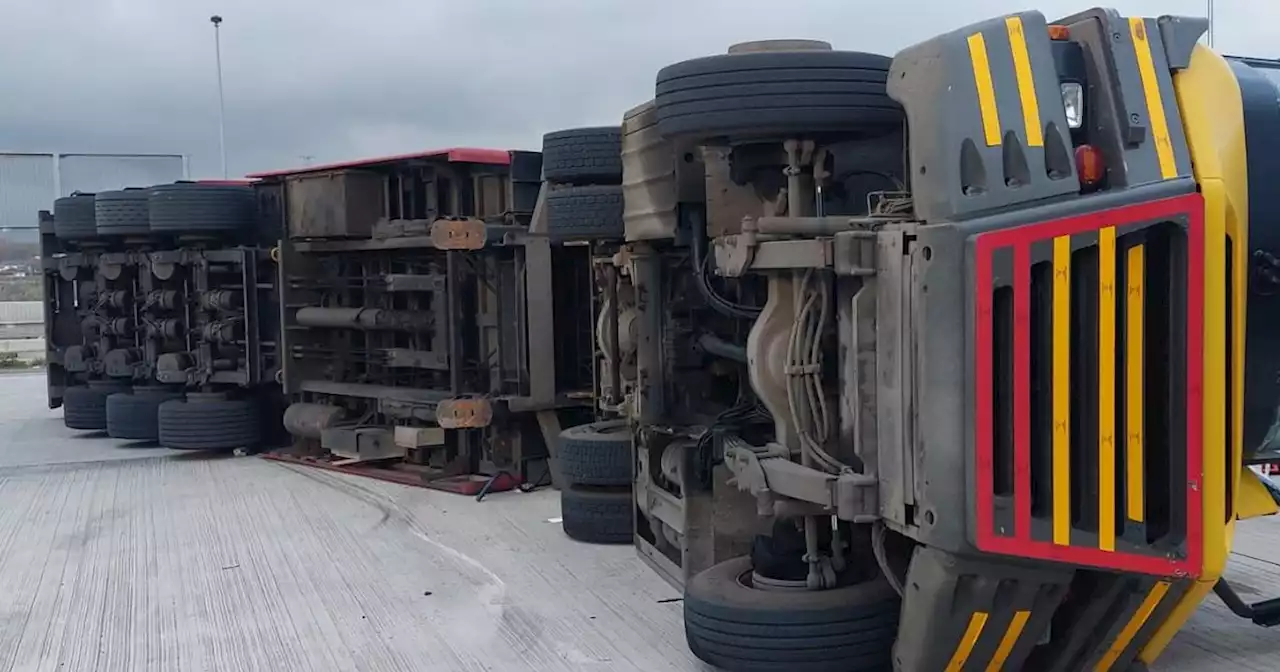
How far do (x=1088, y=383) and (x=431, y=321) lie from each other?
5.87m

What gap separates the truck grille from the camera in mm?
3230

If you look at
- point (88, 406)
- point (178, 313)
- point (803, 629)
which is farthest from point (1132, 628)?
point (88, 406)

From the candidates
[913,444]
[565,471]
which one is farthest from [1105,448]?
[565,471]

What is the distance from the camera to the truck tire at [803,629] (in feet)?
12.9

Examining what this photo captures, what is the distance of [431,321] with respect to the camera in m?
8.50

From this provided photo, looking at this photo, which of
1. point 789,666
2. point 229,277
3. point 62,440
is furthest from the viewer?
point 62,440

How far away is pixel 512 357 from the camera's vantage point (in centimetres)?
817

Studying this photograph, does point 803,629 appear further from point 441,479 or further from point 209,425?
point 209,425

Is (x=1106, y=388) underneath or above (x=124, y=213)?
underneath

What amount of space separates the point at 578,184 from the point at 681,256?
131 cm

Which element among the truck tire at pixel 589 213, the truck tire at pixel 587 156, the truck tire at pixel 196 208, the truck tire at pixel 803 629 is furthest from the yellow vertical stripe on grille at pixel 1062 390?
the truck tire at pixel 196 208

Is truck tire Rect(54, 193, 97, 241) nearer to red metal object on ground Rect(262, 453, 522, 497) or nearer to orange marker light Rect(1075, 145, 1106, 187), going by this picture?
red metal object on ground Rect(262, 453, 522, 497)

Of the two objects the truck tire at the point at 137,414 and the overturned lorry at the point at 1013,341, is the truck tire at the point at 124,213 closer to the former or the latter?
the truck tire at the point at 137,414

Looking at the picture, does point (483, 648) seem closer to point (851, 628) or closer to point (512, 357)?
point (851, 628)
